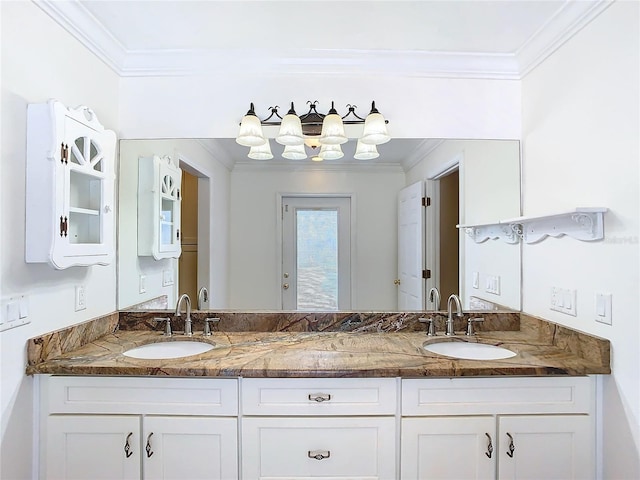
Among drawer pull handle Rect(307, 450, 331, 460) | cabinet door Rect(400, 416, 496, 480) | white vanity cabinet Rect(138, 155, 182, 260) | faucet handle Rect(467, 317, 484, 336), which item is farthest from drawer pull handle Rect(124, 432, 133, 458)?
faucet handle Rect(467, 317, 484, 336)

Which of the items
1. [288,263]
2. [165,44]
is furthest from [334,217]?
[165,44]

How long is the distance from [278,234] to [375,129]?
76 centimetres

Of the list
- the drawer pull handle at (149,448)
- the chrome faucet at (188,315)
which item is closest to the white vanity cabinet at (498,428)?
the drawer pull handle at (149,448)

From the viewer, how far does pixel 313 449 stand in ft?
5.12

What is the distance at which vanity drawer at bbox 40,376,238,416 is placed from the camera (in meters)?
1.58

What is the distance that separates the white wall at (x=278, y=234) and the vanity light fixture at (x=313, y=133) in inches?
3.8

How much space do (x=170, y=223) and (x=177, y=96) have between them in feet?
2.25

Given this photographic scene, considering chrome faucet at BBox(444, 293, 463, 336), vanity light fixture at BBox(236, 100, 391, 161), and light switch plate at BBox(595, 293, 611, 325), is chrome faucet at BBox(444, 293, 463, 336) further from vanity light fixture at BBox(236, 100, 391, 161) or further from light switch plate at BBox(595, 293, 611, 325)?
vanity light fixture at BBox(236, 100, 391, 161)

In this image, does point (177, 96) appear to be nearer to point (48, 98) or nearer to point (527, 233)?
point (48, 98)

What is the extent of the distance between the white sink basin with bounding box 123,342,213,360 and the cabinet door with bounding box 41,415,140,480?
0.38 meters

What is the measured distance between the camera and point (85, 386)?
1.59 metres

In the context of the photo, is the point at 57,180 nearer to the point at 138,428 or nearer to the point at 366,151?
the point at 138,428

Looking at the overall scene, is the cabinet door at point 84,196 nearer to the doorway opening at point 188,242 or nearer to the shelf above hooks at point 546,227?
the doorway opening at point 188,242

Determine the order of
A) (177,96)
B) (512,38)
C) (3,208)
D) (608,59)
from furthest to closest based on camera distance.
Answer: (177,96) → (512,38) → (608,59) → (3,208)
